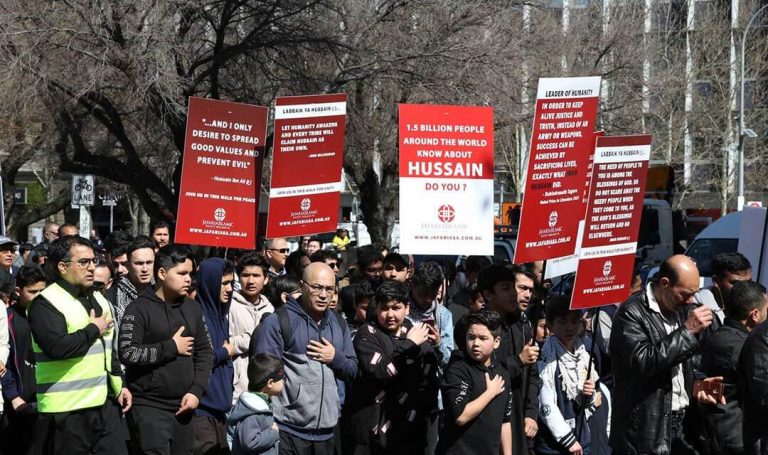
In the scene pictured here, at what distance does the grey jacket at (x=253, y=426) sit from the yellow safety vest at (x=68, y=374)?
109cm

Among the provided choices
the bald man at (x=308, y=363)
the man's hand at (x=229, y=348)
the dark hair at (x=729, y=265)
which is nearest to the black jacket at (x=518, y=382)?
the bald man at (x=308, y=363)

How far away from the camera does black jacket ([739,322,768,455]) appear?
6.26 meters

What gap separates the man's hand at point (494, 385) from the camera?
734 centimetres

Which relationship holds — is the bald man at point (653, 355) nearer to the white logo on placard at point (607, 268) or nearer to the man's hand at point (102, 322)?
the white logo on placard at point (607, 268)

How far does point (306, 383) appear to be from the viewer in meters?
7.54

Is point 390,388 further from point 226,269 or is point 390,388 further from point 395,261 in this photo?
point 395,261

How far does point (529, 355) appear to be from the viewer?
25.1ft

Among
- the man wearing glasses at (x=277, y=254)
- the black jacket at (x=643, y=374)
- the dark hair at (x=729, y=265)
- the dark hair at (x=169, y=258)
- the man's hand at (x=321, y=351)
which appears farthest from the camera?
the man wearing glasses at (x=277, y=254)

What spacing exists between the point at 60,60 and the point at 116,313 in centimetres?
926

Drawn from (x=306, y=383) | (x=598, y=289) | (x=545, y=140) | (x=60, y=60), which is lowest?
(x=306, y=383)

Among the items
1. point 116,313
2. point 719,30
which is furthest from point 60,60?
point 719,30

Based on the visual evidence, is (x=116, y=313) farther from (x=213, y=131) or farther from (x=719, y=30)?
(x=719, y=30)

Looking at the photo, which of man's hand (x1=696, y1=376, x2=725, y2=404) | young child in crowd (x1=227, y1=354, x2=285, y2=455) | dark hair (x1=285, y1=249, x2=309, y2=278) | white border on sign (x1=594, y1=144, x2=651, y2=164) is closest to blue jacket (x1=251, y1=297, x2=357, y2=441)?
young child in crowd (x1=227, y1=354, x2=285, y2=455)

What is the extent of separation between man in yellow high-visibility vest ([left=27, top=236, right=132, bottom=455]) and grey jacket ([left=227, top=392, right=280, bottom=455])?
102 cm
